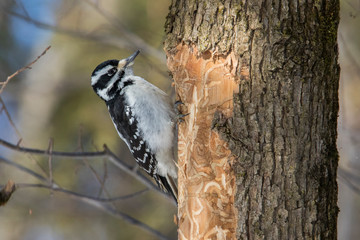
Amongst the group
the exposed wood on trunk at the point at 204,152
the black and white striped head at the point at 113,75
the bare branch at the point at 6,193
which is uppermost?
the black and white striped head at the point at 113,75

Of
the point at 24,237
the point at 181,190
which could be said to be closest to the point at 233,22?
the point at 181,190

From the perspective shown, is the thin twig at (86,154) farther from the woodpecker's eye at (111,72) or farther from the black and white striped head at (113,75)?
the woodpecker's eye at (111,72)

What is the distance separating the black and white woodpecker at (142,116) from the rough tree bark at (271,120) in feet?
3.76

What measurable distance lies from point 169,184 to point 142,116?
2.24 feet

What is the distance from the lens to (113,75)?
379cm

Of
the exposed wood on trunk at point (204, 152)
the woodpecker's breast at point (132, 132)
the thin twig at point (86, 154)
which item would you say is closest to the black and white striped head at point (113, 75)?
the woodpecker's breast at point (132, 132)

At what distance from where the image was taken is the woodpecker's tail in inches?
149

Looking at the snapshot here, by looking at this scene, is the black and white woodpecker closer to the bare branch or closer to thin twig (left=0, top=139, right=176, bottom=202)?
thin twig (left=0, top=139, right=176, bottom=202)

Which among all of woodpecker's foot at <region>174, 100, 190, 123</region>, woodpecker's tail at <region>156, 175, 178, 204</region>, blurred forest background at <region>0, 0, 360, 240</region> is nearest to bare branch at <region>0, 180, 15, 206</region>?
woodpecker's tail at <region>156, 175, 178, 204</region>

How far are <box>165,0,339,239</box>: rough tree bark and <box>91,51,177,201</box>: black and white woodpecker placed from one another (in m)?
1.15

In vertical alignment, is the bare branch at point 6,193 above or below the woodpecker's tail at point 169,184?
below

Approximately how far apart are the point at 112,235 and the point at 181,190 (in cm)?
589

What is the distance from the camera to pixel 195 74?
2.61m

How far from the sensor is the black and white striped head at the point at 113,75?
3746 millimetres
